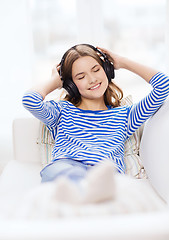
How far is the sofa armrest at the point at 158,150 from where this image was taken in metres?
1.29

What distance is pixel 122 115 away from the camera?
1568 mm

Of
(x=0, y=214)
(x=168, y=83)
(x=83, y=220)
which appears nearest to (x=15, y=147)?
(x=168, y=83)

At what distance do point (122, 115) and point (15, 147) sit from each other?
0.55 m

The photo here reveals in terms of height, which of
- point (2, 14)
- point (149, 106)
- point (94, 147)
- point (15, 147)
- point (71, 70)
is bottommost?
point (15, 147)

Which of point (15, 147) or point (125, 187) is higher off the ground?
point (125, 187)

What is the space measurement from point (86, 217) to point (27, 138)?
103 centimetres

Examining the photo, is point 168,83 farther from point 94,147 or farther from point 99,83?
point 94,147

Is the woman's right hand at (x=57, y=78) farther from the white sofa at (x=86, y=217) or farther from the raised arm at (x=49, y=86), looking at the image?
the white sofa at (x=86, y=217)

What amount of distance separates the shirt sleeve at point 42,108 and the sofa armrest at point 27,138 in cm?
14

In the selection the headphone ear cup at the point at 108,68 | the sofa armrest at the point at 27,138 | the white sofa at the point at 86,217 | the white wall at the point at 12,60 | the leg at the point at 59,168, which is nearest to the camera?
the white sofa at the point at 86,217

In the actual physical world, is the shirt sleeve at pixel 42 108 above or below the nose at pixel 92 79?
below

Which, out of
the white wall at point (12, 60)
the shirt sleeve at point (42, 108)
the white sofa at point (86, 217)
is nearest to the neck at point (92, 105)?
the shirt sleeve at point (42, 108)

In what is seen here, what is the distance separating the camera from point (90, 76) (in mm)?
1522

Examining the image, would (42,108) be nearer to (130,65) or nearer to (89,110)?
(89,110)
